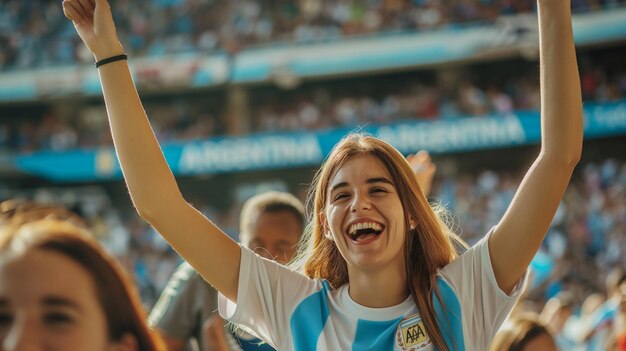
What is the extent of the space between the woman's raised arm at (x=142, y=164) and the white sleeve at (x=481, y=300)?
0.59m

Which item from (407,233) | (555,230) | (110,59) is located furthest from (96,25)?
(555,230)

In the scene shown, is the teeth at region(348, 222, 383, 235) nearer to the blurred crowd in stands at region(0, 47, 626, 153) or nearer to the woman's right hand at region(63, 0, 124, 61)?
the woman's right hand at region(63, 0, 124, 61)

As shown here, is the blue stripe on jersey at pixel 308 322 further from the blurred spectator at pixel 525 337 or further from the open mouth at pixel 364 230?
the blurred spectator at pixel 525 337

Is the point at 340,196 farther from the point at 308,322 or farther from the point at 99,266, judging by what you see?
the point at 99,266

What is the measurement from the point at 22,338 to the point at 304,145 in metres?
18.4

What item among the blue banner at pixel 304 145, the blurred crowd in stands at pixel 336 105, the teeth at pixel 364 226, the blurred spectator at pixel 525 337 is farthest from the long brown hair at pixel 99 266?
the blurred crowd in stands at pixel 336 105

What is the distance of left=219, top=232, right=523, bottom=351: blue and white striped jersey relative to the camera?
221 centimetres

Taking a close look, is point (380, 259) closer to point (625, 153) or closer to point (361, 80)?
point (625, 153)

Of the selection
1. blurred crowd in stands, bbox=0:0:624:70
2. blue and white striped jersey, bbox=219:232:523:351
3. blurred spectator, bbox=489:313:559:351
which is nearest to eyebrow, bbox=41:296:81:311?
blue and white striped jersey, bbox=219:232:523:351

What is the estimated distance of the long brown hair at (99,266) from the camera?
1.22m

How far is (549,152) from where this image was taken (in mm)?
2145

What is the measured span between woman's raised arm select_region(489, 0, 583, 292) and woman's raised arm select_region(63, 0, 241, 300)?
0.68 metres

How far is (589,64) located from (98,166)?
36.1 feet

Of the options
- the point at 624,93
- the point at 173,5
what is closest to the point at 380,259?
the point at 624,93
